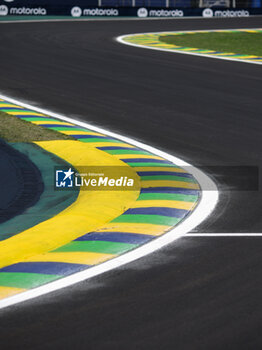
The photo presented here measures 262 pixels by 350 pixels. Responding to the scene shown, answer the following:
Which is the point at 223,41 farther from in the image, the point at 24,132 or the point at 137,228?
the point at 137,228

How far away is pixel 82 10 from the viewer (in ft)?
143

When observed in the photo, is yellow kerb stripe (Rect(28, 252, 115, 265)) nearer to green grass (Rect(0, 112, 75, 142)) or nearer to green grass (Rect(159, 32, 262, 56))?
green grass (Rect(0, 112, 75, 142))

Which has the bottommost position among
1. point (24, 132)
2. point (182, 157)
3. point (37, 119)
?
point (37, 119)

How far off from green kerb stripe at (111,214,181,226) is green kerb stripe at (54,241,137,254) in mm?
842

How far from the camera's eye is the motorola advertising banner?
42812mm

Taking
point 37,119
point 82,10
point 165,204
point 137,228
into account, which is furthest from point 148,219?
point 82,10

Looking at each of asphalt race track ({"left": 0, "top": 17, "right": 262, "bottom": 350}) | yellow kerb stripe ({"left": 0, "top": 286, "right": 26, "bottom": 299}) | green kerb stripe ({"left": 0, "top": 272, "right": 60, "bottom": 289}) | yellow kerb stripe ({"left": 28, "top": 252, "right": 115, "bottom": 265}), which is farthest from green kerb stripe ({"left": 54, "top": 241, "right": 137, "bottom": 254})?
yellow kerb stripe ({"left": 0, "top": 286, "right": 26, "bottom": 299})

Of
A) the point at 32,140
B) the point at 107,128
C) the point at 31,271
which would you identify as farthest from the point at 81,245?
the point at 107,128

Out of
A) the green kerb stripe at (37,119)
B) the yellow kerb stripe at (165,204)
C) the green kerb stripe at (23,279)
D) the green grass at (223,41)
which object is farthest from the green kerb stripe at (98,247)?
the green grass at (223,41)

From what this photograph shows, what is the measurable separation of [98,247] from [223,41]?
2425 centimetres

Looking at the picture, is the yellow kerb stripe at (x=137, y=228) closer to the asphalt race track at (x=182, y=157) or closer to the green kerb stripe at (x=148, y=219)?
the green kerb stripe at (x=148, y=219)

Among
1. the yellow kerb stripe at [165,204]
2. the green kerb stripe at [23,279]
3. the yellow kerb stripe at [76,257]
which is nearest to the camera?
the green kerb stripe at [23,279]

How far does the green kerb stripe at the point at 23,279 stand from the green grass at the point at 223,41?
67.5 ft

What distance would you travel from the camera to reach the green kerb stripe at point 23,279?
6.67 metres
